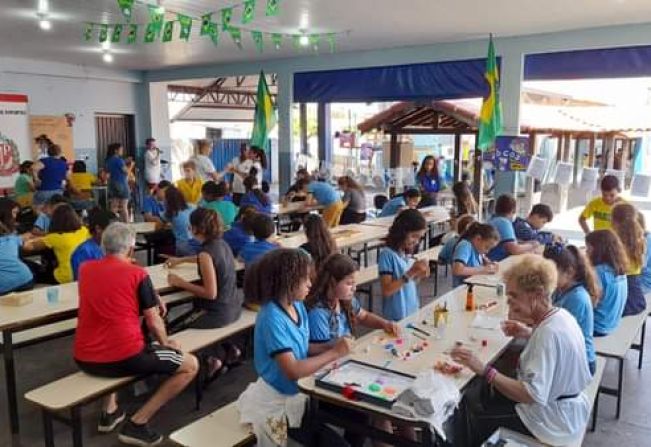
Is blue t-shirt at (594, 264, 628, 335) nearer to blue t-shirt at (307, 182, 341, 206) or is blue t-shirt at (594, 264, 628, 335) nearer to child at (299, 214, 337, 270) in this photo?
child at (299, 214, 337, 270)

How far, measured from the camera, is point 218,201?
5.96 meters

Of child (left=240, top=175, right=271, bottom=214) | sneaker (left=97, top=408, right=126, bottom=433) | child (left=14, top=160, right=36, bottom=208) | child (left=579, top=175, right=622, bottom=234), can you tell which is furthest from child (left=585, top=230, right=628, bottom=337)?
child (left=14, top=160, right=36, bottom=208)

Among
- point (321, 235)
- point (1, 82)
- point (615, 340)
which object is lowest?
point (615, 340)

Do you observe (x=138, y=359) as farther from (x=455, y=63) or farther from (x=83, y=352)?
(x=455, y=63)

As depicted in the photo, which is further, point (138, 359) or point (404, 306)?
point (404, 306)

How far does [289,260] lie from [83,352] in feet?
4.26

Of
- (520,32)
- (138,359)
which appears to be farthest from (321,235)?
(520,32)

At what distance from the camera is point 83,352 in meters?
2.86

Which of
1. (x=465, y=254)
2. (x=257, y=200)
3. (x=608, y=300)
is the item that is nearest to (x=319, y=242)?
(x=465, y=254)

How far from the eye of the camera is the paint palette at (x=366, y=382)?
83.1 inches

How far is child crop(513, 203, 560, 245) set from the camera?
5.09 metres

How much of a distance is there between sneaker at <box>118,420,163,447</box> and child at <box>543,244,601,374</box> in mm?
2209

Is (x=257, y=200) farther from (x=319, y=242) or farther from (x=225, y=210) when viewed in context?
(x=319, y=242)

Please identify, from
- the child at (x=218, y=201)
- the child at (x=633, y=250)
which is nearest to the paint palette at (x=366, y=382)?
the child at (x=633, y=250)
